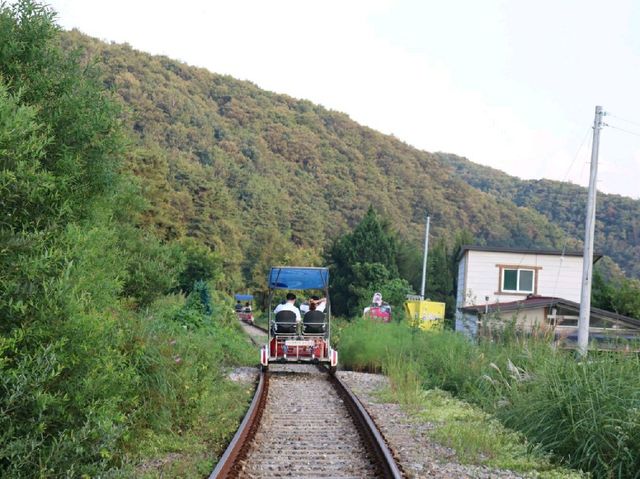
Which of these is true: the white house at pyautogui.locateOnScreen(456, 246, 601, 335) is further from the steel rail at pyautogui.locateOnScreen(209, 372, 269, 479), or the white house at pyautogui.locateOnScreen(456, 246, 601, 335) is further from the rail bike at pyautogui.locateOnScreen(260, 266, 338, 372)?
the steel rail at pyautogui.locateOnScreen(209, 372, 269, 479)

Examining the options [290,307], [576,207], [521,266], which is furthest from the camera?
[576,207]

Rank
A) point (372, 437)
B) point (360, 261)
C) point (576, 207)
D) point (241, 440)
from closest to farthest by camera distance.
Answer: point (241, 440), point (372, 437), point (360, 261), point (576, 207)

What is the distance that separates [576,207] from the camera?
10144cm

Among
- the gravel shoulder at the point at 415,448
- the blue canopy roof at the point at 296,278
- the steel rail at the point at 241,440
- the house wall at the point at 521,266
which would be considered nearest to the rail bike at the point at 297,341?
the blue canopy roof at the point at 296,278

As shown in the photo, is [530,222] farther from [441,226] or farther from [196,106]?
[196,106]

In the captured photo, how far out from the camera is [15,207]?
619 centimetres

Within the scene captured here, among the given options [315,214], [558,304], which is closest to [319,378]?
[558,304]

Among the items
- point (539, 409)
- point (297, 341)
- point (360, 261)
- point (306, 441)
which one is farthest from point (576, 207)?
point (306, 441)

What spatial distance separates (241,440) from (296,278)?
11376 mm

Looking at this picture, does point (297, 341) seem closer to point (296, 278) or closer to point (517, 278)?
point (296, 278)

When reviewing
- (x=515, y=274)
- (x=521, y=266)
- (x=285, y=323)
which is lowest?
(x=285, y=323)

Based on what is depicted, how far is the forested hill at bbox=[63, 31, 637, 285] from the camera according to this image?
87188 mm

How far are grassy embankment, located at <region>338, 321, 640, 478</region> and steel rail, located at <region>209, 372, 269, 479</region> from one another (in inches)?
102

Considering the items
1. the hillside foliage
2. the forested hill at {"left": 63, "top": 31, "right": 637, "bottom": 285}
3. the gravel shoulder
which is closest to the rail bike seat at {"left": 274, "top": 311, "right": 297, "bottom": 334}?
the gravel shoulder
